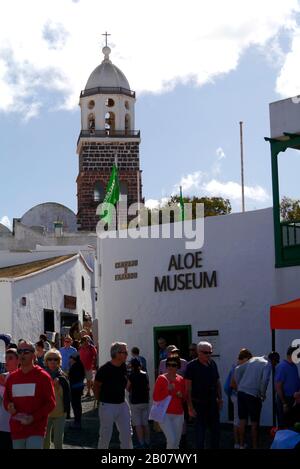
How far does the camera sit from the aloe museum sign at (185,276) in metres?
19.9

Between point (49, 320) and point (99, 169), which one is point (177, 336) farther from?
point (99, 169)

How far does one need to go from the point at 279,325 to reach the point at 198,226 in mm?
5233

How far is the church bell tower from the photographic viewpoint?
64.1 metres

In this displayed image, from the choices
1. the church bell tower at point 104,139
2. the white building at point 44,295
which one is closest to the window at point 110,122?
the church bell tower at point 104,139

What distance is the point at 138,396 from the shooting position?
15.8 meters

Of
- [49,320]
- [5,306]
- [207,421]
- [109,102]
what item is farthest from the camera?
[109,102]

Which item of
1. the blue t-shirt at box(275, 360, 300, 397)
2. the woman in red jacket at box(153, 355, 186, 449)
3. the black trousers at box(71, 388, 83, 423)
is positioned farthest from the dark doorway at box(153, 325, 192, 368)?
the woman in red jacket at box(153, 355, 186, 449)

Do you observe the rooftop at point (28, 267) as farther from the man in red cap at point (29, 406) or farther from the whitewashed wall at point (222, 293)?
the man in red cap at point (29, 406)

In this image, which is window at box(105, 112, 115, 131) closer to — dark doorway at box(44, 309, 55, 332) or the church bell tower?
the church bell tower

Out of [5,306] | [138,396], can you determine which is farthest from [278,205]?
[5,306]

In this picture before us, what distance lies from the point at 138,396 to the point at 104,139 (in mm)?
50417

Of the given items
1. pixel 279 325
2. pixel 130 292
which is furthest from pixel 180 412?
pixel 130 292

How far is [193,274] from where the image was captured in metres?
20.1
